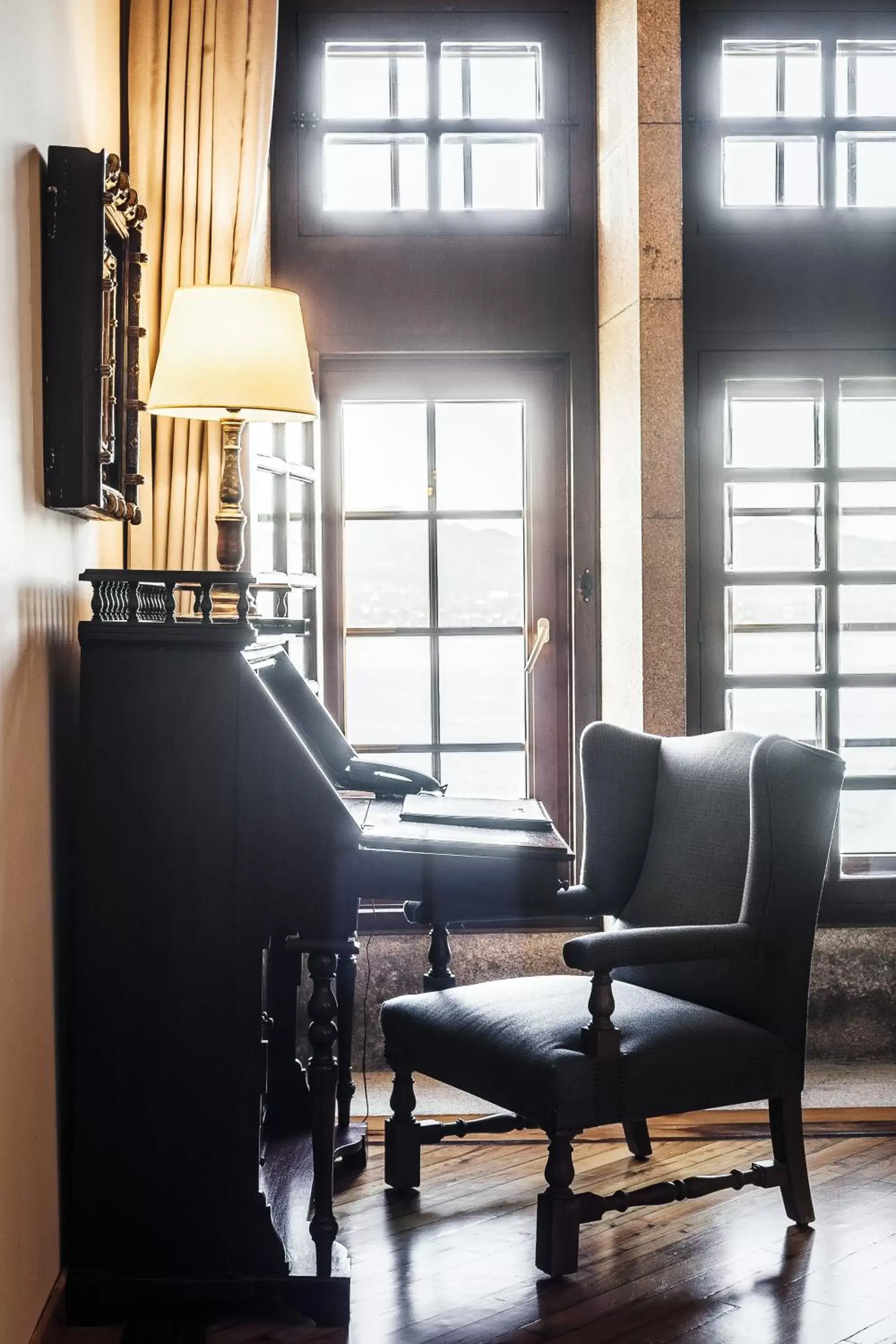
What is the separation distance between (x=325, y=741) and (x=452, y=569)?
3.50ft

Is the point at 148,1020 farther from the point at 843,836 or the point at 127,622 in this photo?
the point at 843,836

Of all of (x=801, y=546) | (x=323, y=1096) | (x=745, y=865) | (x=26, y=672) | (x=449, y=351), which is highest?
(x=449, y=351)

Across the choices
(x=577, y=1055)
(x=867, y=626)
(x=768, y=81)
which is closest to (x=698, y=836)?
(x=577, y=1055)

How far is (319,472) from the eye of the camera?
4023mm

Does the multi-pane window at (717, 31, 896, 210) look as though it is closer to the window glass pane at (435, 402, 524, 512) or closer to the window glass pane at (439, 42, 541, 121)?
the window glass pane at (439, 42, 541, 121)

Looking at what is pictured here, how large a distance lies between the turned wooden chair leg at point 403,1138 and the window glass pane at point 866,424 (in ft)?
6.98

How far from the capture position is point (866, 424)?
4020 millimetres

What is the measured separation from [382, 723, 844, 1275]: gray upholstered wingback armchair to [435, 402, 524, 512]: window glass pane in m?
1.08

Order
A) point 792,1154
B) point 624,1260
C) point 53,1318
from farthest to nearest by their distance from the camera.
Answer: point 792,1154 → point 624,1260 → point 53,1318

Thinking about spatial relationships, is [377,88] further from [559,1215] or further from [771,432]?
[559,1215]

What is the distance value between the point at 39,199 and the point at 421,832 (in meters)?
1.33

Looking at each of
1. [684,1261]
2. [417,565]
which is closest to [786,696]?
[417,565]

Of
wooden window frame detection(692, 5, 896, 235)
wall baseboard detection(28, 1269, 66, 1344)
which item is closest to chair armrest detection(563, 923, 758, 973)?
wall baseboard detection(28, 1269, 66, 1344)

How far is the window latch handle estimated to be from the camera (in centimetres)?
407
